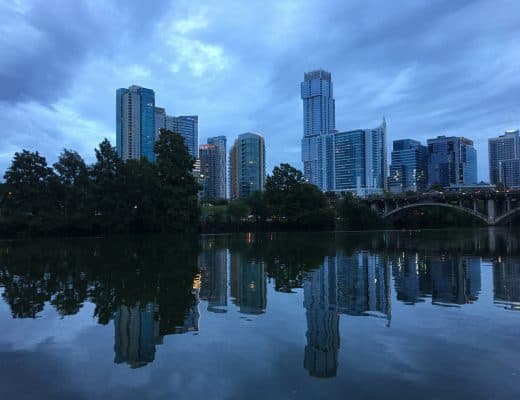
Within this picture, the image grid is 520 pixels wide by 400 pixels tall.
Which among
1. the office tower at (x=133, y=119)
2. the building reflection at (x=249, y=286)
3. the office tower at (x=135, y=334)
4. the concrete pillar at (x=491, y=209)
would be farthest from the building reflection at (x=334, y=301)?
the office tower at (x=133, y=119)

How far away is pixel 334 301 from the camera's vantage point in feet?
43.0

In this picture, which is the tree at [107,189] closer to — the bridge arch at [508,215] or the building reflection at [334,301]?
the building reflection at [334,301]

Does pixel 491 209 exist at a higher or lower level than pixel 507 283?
higher

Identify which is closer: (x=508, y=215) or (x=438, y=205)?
(x=508, y=215)

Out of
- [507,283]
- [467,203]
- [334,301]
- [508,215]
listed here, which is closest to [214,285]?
[334,301]

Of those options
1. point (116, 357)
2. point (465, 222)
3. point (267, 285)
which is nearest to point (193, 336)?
point (116, 357)

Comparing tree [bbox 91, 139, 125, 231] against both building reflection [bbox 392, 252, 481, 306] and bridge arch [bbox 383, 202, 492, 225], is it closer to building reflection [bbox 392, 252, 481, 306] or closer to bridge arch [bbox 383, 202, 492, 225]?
building reflection [bbox 392, 252, 481, 306]

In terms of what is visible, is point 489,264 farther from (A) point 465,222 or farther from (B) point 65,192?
(A) point 465,222

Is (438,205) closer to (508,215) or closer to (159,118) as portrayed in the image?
(508,215)

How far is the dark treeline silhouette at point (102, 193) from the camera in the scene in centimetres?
6000

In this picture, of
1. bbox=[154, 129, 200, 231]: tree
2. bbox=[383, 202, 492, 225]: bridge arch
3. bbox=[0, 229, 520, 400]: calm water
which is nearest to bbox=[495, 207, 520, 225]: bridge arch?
bbox=[383, 202, 492, 225]: bridge arch

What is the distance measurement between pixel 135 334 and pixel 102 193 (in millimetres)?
58552

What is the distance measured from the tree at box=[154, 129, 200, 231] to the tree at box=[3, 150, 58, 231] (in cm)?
1520

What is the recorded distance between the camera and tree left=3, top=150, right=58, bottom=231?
195 feet
